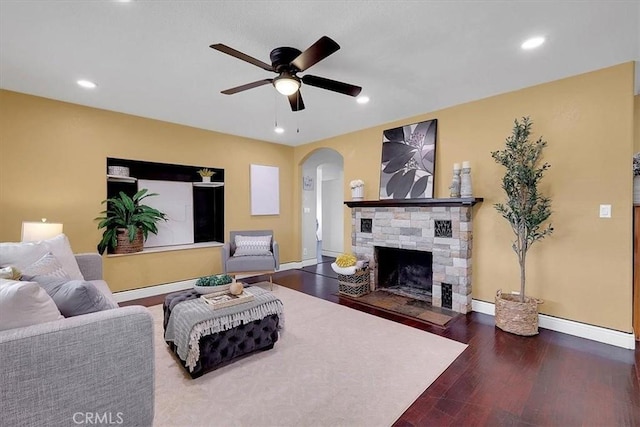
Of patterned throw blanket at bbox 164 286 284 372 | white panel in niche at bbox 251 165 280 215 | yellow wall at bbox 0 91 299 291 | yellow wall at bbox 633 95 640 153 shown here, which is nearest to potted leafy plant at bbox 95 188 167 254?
yellow wall at bbox 0 91 299 291

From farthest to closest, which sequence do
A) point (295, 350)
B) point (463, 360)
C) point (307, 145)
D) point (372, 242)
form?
point (307, 145) < point (372, 242) < point (295, 350) < point (463, 360)

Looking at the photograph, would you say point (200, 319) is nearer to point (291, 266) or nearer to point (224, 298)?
point (224, 298)

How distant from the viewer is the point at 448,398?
193cm

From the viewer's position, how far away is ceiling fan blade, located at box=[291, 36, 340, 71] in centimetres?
175

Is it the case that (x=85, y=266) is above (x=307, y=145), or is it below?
below

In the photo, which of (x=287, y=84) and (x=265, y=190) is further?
(x=265, y=190)

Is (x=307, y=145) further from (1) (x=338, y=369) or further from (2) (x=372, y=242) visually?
(1) (x=338, y=369)

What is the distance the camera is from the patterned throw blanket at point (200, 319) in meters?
2.12

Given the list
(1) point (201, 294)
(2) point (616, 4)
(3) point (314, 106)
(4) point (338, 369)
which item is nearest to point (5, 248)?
(1) point (201, 294)

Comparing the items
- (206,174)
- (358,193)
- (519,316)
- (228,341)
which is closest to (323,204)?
(358,193)

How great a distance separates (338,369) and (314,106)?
3077 millimetres

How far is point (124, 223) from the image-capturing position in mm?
3896

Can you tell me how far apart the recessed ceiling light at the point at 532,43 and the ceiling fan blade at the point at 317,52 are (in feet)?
5.48

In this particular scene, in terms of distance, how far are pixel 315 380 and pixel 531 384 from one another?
162cm
